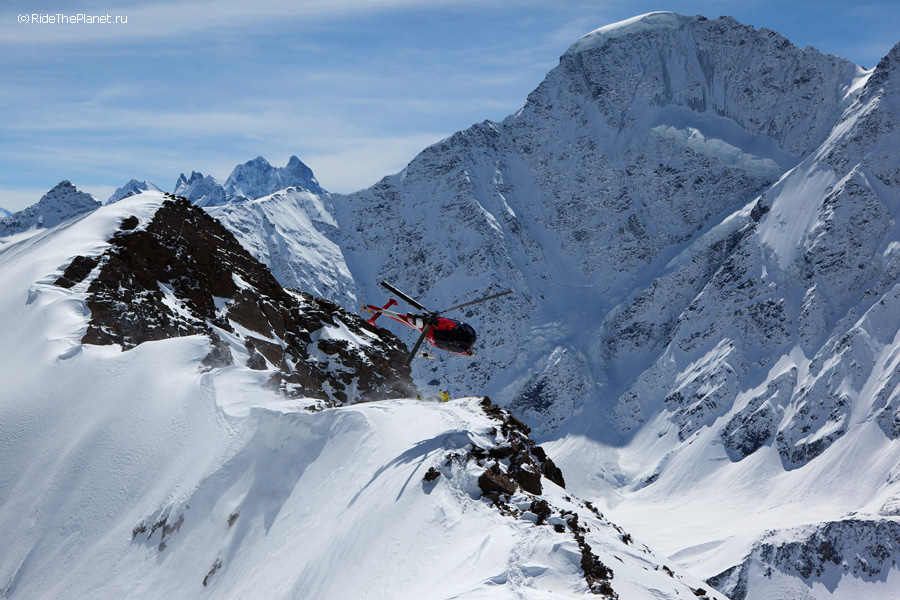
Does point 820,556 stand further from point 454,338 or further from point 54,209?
point 54,209

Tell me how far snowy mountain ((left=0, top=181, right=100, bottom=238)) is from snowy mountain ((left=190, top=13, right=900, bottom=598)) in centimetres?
4772

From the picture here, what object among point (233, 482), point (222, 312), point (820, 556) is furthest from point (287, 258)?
point (233, 482)

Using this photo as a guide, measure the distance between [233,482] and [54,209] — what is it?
158 meters

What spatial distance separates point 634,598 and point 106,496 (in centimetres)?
2615

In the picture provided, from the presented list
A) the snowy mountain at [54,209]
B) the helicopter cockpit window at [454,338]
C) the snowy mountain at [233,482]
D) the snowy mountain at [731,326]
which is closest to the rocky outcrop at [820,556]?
the snowy mountain at [731,326]

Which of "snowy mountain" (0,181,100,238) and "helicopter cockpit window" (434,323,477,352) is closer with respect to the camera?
"helicopter cockpit window" (434,323,477,352)

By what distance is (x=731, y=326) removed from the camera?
543 ft

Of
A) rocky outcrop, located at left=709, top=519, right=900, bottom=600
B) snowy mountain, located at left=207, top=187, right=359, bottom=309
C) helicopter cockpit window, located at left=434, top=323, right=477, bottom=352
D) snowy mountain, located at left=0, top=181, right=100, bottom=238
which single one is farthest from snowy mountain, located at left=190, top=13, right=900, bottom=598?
helicopter cockpit window, located at left=434, top=323, right=477, bottom=352

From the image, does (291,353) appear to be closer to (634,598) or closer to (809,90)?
(634,598)

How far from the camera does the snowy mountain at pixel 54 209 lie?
163 m

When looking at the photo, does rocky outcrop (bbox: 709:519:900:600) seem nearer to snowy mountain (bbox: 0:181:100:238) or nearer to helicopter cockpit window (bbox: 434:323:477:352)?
helicopter cockpit window (bbox: 434:323:477:352)

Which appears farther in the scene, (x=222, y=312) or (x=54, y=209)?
(x=54, y=209)

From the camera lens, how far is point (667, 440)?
526 feet

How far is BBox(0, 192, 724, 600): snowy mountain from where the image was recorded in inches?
1027
